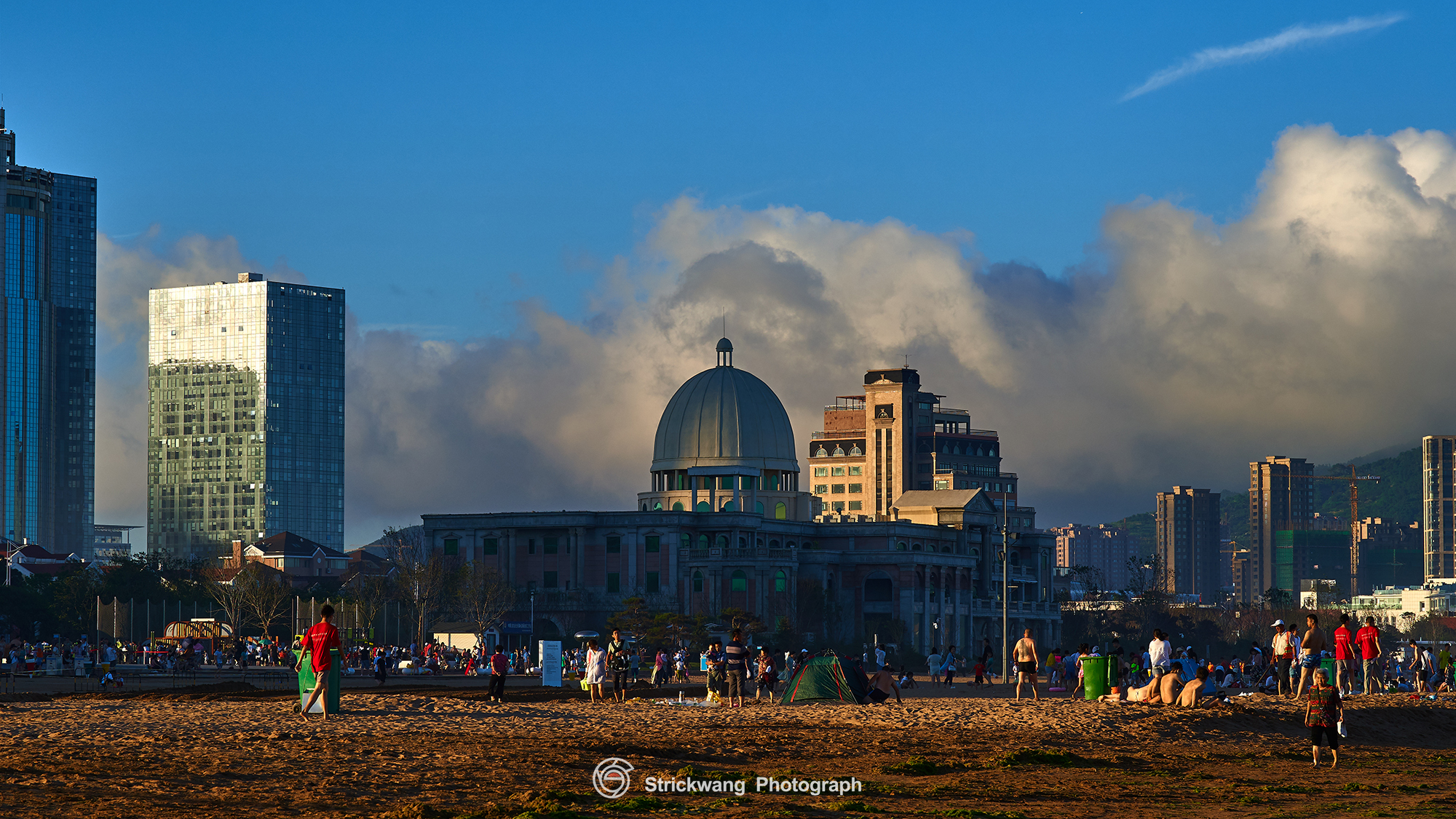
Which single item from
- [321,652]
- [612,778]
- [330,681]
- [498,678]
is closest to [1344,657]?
[498,678]

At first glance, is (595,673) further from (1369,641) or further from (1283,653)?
(1369,641)

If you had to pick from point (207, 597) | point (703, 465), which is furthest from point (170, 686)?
point (703, 465)

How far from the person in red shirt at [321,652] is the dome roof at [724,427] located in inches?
3584

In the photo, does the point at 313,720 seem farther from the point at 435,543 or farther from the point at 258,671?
the point at 435,543

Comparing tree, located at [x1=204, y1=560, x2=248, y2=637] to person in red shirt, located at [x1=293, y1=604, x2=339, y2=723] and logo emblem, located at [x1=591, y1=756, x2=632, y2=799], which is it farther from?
logo emblem, located at [x1=591, y1=756, x2=632, y2=799]

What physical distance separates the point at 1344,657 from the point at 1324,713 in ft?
37.4

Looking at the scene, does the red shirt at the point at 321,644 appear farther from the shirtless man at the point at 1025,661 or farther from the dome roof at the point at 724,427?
the dome roof at the point at 724,427

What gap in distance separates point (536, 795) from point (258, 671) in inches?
1955

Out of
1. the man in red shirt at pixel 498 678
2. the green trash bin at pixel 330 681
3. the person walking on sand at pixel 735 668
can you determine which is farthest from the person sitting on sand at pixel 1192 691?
the green trash bin at pixel 330 681

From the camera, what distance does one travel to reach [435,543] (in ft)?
404

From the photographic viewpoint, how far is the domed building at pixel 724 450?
125 metres

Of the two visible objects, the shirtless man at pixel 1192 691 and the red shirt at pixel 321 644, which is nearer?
the red shirt at pixel 321 644

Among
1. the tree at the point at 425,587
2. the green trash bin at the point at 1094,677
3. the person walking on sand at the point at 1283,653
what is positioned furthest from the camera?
the tree at the point at 425,587

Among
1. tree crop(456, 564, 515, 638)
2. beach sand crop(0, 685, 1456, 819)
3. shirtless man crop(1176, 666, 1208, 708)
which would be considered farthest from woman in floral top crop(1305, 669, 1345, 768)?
tree crop(456, 564, 515, 638)
